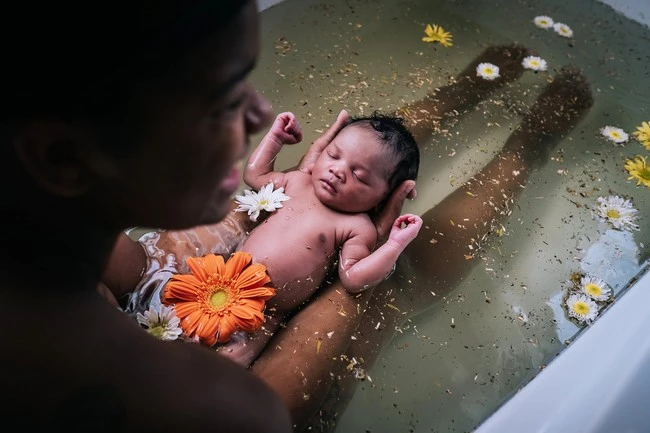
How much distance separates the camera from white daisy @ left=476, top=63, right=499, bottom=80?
214 centimetres

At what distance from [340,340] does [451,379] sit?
36 cm

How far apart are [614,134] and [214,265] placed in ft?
5.21

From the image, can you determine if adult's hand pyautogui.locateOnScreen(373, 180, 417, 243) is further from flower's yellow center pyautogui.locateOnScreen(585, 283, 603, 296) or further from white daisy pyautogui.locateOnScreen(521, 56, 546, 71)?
white daisy pyautogui.locateOnScreen(521, 56, 546, 71)

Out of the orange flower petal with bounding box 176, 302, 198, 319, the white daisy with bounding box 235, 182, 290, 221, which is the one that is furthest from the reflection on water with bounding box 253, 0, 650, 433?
the orange flower petal with bounding box 176, 302, 198, 319

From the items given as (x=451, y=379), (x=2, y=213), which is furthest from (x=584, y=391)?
(x=2, y=213)

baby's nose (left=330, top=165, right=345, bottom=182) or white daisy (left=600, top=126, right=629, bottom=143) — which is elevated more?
baby's nose (left=330, top=165, right=345, bottom=182)

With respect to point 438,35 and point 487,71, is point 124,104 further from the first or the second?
Result: point 438,35

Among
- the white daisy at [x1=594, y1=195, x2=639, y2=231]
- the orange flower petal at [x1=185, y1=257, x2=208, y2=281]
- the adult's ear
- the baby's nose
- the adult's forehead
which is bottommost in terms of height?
the white daisy at [x1=594, y1=195, x2=639, y2=231]

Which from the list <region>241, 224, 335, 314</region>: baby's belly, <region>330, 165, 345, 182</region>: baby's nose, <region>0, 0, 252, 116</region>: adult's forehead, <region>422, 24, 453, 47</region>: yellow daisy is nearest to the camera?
<region>0, 0, 252, 116</region>: adult's forehead

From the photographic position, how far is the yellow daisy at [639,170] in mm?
1898

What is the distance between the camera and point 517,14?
2391mm

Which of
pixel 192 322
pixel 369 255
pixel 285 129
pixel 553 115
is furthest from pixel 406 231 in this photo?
pixel 553 115

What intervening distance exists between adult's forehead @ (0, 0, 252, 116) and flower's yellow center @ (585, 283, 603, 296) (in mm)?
1513

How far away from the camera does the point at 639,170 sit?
1911mm
